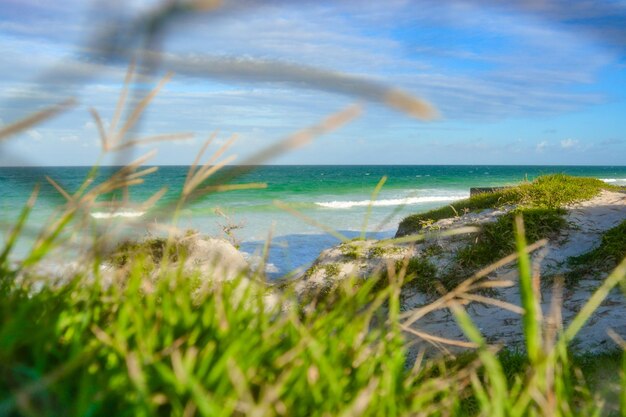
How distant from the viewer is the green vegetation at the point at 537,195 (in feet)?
24.5

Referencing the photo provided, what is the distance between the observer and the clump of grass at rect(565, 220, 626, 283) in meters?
5.88

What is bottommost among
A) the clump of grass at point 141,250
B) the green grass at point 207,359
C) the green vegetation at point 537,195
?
the green vegetation at point 537,195

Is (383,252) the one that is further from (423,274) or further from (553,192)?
(553,192)

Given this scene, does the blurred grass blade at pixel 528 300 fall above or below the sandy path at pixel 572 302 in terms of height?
above

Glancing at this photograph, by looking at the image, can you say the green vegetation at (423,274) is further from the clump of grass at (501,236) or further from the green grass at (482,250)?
the clump of grass at (501,236)

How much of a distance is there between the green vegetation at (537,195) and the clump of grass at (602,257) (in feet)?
3.64

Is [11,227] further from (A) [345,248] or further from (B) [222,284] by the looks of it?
(A) [345,248]

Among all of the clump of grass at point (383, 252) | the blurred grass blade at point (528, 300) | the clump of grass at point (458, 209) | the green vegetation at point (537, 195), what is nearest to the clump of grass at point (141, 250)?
the blurred grass blade at point (528, 300)

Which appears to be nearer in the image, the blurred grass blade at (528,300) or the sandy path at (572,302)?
the blurred grass blade at (528,300)

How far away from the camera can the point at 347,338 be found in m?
1.21

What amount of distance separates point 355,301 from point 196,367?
364 mm

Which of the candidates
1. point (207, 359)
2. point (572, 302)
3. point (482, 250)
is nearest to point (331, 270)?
point (482, 250)

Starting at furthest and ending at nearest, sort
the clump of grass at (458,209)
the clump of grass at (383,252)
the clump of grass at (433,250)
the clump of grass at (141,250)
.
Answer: the clump of grass at (458,209) < the clump of grass at (383,252) < the clump of grass at (433,250) < the clump of grass at (141,250)

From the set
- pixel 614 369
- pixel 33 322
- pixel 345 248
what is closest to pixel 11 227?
pixel 33 322
